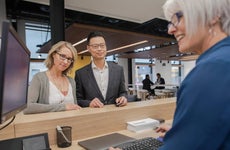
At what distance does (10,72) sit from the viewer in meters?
0.76

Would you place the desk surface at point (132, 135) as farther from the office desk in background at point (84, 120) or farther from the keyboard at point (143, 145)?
the keyboard at point (143, 145)

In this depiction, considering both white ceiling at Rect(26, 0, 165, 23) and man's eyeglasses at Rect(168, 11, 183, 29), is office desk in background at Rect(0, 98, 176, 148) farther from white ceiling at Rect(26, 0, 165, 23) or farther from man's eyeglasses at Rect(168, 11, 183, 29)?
white ceiling at Rect(26, 0, 165, 23)

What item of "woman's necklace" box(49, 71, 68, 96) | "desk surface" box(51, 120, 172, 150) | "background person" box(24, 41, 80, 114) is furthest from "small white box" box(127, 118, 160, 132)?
"woman's necklace" box(49, 71, 68, 96)

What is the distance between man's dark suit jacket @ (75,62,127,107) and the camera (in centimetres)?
185

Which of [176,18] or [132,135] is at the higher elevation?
[176,18]

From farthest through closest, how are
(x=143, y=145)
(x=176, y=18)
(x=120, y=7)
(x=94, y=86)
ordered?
(x=120, y=7) < (x=94, y=86) < (x=143, y=145) < (x=176, y=18)

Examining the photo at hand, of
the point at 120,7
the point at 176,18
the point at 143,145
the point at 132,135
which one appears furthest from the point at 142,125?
the point at 120,7

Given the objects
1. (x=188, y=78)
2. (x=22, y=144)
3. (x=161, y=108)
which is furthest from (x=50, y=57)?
(x=188, y=78)

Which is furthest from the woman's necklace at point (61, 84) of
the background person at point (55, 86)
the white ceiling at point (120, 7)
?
the white ceiling at point (120, 7)

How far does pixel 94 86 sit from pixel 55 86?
1.29 ft

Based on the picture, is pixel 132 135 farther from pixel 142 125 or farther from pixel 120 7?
pixel 120 7

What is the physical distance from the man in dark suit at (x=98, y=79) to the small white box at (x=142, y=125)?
0.47m

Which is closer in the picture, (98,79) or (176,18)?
(176,18)

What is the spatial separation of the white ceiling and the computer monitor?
112 inches
